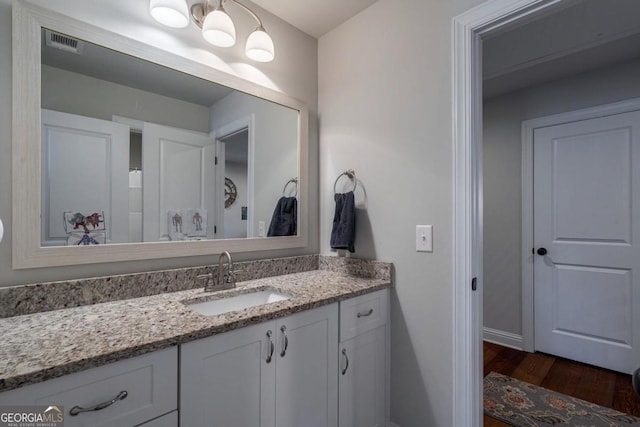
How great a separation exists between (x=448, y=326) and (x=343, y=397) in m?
0.59

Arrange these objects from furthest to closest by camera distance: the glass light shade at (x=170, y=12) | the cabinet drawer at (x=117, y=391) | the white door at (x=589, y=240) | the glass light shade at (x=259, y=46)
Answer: the white door at (x=589, y=240) → the glass light shade at (x=259, y=46) → the glass light shade at (x=170, y=12) → the cabinet drawer at (x=117, y=391)

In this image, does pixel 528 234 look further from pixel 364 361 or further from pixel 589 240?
pixel 364 361

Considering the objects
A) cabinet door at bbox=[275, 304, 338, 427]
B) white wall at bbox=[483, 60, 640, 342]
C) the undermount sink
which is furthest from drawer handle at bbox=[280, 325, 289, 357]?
white wall at bbox=[483, 60, 640, 342]

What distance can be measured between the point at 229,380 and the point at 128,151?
3.34ft

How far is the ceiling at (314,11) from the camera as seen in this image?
5.58 feet

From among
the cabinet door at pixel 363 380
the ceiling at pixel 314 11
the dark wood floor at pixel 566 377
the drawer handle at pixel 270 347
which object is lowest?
the dark wood floor at pixel 566 377

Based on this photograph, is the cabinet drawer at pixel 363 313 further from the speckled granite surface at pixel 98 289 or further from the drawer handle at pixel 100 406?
the drawer handle at pixel 100 406

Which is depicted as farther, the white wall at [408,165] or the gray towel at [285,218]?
the gray towel at [285,218]

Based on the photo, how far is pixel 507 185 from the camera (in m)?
2.78

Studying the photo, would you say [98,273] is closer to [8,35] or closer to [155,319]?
[155,319]

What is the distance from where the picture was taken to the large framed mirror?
1.06m

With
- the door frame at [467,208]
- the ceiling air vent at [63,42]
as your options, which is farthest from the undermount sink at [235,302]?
the ceiling air vent at [63,42]

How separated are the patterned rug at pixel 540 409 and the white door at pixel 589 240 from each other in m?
0.66

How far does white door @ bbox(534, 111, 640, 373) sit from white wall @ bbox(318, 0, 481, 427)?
1774 millimetres
